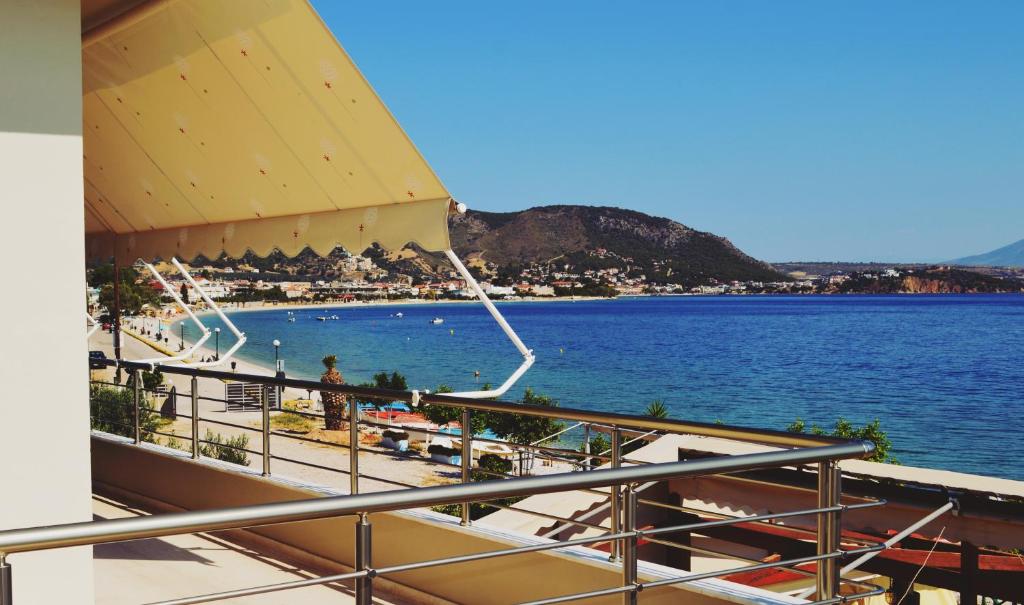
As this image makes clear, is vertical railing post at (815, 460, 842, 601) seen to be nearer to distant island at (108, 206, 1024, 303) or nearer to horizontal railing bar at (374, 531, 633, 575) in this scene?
horizontal railing bar at (374, 531, 633, 575)

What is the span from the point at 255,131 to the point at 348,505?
385 centimetres

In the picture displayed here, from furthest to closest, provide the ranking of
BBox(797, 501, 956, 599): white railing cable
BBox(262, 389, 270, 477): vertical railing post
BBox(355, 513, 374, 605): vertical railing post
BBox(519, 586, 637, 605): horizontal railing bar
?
BBox(262, 389, 270, 477): vertical railing post → BBox(797, 501, 956, 599): white railing cable → BBox(519, 586, 637, 605): horizontal railing bar → BBox(355, 513, 374, 605): vertical railing post

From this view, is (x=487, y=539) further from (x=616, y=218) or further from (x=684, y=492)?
(x=616, y=218)

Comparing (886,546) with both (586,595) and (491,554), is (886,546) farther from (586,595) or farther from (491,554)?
(491,554)

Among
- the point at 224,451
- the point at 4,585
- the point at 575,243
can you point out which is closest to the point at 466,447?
the point at 4,585

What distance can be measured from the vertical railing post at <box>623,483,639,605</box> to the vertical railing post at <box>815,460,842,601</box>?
2.09ft

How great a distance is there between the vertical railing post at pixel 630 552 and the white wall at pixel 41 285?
2.07m

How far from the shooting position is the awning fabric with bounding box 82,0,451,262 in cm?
435

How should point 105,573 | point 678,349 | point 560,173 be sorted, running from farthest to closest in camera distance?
point 560,173 < point 678,349 < point 105,573

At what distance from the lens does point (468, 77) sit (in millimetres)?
52375

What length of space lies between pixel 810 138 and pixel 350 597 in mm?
106277

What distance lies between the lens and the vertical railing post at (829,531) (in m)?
2.85

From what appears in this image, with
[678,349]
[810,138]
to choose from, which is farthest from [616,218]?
[678,349]

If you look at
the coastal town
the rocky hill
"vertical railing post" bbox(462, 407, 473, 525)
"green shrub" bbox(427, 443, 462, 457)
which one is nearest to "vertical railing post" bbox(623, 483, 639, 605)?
"vertical railing post" bbox(462, 407, 473, 525)
